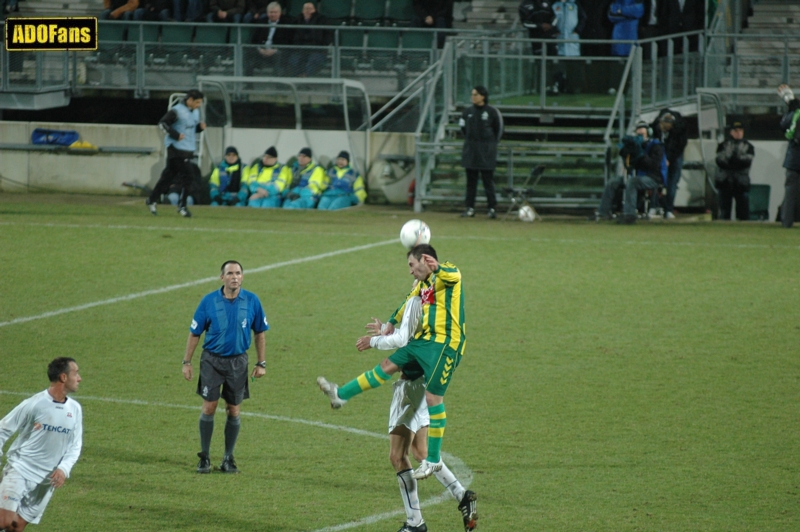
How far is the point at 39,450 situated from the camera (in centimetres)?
620

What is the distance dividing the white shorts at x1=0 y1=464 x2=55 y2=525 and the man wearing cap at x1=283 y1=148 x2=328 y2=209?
52.1 feet

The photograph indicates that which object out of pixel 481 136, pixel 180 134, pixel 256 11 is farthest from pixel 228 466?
pixel 256 11

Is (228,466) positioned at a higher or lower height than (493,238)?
lower

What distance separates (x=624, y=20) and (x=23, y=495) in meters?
20.2

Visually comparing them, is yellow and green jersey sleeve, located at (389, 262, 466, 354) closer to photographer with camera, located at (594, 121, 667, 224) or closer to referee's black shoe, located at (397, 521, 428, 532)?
referee's black shoe, located at (397, 521, 428, 532)

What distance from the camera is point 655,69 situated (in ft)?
73.0

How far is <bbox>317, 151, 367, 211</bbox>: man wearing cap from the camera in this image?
21.8 metres

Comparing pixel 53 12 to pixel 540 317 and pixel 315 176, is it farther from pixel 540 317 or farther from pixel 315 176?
pixel 540 317

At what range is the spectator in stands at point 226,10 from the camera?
83.2 feet

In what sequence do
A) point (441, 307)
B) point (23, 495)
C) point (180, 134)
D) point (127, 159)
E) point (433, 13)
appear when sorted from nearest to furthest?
point (23, 495) → point (441, 307) → point (180, 134) → point (127, 159) → point (433, 13)

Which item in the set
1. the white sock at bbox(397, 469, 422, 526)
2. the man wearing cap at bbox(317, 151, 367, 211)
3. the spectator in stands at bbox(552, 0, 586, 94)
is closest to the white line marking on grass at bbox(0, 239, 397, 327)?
the man wearing cap at bbox(317, 151, 367, 211)

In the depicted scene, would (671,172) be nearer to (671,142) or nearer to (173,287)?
(671,142)

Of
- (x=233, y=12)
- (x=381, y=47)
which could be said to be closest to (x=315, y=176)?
(x=381, y=47)

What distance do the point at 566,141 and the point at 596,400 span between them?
13.2 meters
